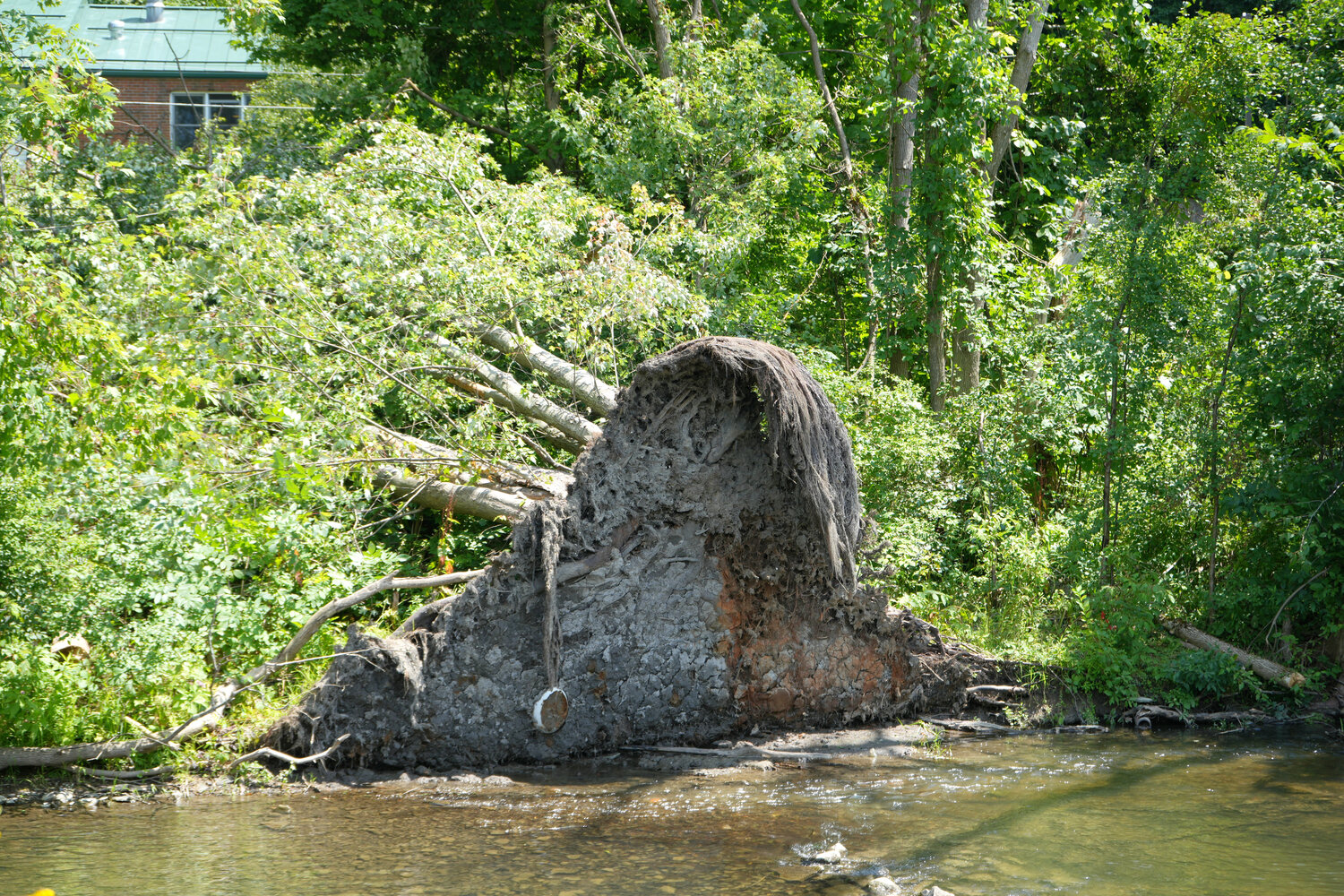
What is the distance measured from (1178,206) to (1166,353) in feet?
6.98

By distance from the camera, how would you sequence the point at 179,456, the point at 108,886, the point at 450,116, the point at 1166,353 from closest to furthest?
the point at 108,886 → the point at 179,456 → the point at 1166,353 → the point at 450,116

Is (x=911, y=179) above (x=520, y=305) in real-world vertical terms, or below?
above

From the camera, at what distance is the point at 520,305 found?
11273 mm

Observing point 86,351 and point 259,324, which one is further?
point 259,324

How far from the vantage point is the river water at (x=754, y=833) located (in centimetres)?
587

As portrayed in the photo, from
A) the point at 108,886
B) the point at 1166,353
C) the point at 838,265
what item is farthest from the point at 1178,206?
the point at 108,886

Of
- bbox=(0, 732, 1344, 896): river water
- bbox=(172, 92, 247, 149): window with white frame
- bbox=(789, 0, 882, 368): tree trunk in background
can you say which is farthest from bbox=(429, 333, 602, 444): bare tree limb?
bbox=(172, 92, 247, 149): window with white frame

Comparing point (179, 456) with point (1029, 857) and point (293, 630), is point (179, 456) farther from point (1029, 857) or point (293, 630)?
point (1029, 857)

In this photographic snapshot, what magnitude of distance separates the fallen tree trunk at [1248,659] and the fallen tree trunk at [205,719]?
283 inches

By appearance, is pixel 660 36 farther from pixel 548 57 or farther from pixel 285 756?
pixel 285 756

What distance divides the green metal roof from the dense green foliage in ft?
41.1

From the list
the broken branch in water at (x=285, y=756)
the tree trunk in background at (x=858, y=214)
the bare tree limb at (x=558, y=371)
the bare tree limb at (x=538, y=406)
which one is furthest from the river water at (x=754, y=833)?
the tree trunk in background at (x=858, y=214)

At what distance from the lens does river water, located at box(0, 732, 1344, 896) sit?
19.3ft

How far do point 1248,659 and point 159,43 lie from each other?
28.9m
